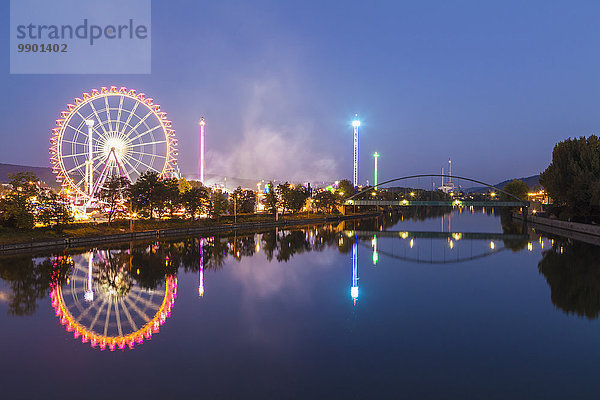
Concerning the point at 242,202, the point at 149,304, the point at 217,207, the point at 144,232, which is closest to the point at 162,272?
the point at 149,304

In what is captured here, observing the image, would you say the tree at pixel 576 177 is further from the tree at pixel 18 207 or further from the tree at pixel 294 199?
the tree at pixel 18 207

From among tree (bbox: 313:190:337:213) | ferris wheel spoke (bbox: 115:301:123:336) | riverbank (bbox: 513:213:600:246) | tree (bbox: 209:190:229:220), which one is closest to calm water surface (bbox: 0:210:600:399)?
ferris wheel spoke (bbox: 115:301:123:336)

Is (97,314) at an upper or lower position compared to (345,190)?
lower

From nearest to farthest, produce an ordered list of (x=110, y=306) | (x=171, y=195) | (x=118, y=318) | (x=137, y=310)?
1. (x=118, y=318)
2. (x=137, y=310)
3. (x=110, y=306)
4. (x=171, y=195)

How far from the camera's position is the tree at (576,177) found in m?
48.5

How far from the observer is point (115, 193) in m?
45.5

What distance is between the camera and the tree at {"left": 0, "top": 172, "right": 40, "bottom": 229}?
33531 millimetres

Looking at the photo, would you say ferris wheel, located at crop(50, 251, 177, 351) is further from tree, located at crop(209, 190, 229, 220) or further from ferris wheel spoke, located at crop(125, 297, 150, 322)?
tree, located at crop(209, 190, 229, 220)

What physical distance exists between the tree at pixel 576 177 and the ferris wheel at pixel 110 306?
4617 cm

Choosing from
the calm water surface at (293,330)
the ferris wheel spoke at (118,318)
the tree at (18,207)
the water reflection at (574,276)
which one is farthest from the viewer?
the tree at (18,207)

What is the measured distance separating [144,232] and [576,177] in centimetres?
5115

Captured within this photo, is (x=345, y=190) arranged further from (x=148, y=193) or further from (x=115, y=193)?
(x=115, y=193)

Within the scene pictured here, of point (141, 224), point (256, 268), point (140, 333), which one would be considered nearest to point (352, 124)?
point (141, 224)

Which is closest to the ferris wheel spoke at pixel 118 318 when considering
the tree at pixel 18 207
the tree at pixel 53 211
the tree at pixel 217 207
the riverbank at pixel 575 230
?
the tree at pixel 18 207
